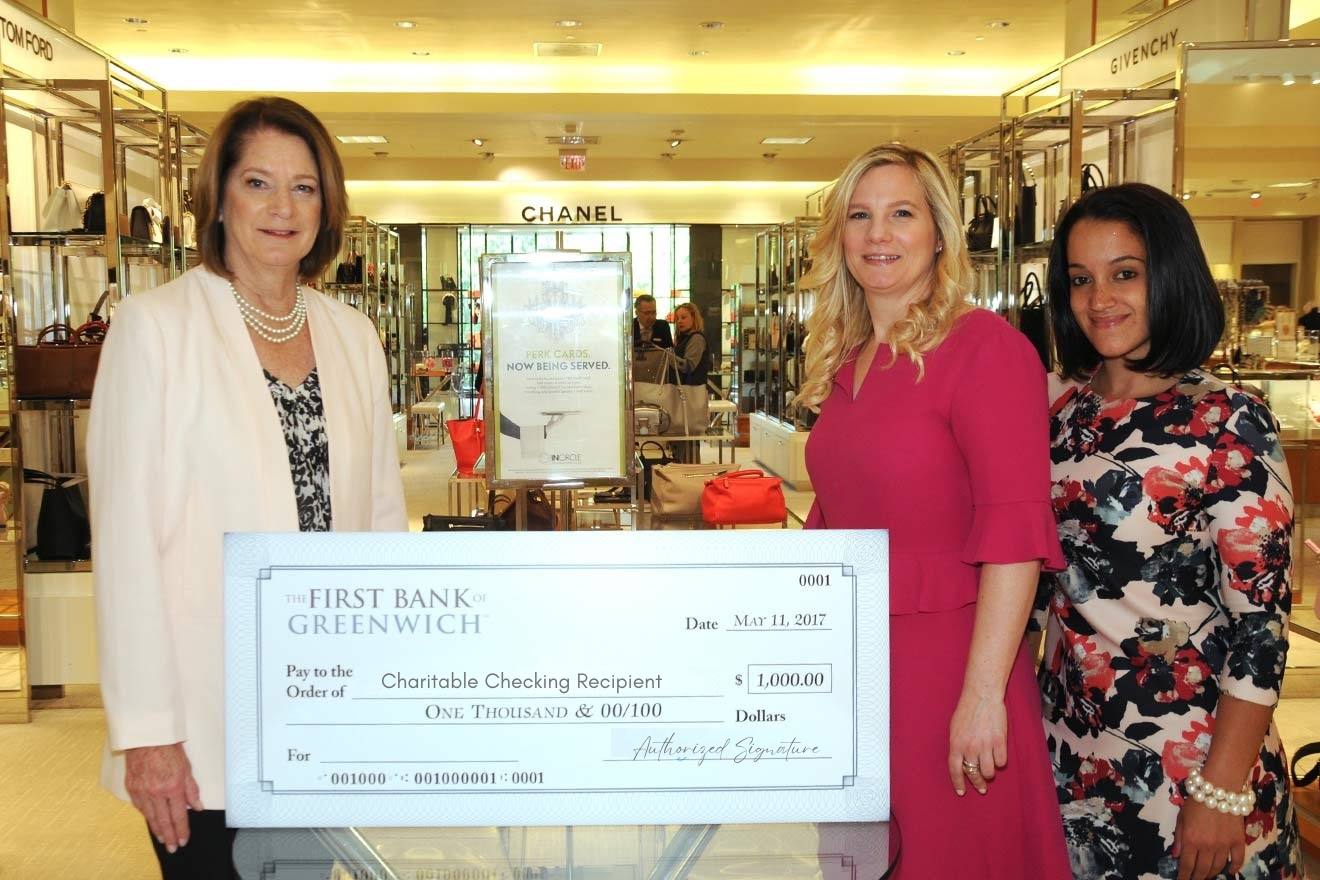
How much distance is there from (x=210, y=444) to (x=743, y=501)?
205cm

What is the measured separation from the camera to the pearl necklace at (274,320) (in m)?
1.69

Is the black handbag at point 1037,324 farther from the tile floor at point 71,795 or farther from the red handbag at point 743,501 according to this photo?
the red handbag at point 743,501

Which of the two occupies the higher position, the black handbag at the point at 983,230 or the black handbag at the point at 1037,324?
the black handbag at the point at 983,230

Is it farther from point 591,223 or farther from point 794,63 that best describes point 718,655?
point 591,223

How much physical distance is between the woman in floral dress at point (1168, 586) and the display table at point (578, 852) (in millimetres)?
713

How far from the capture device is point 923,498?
1.62 metres

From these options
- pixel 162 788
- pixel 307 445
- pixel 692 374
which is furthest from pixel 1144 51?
pixel 162 788

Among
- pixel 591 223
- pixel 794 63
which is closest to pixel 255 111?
pixel 794 63

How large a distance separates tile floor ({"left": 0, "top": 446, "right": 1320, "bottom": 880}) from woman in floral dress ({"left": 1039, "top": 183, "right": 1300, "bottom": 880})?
2066 millimetres

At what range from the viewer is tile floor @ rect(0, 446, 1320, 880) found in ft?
11.2

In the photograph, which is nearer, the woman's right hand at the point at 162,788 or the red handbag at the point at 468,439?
the woman's right hand at the point at 162,788

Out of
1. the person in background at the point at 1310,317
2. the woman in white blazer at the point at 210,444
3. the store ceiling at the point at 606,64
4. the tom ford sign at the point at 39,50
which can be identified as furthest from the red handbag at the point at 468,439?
the store ceiling at the point at 606,64

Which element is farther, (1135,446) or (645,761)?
(1135,446)

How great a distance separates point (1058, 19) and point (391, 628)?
30.9 feet
